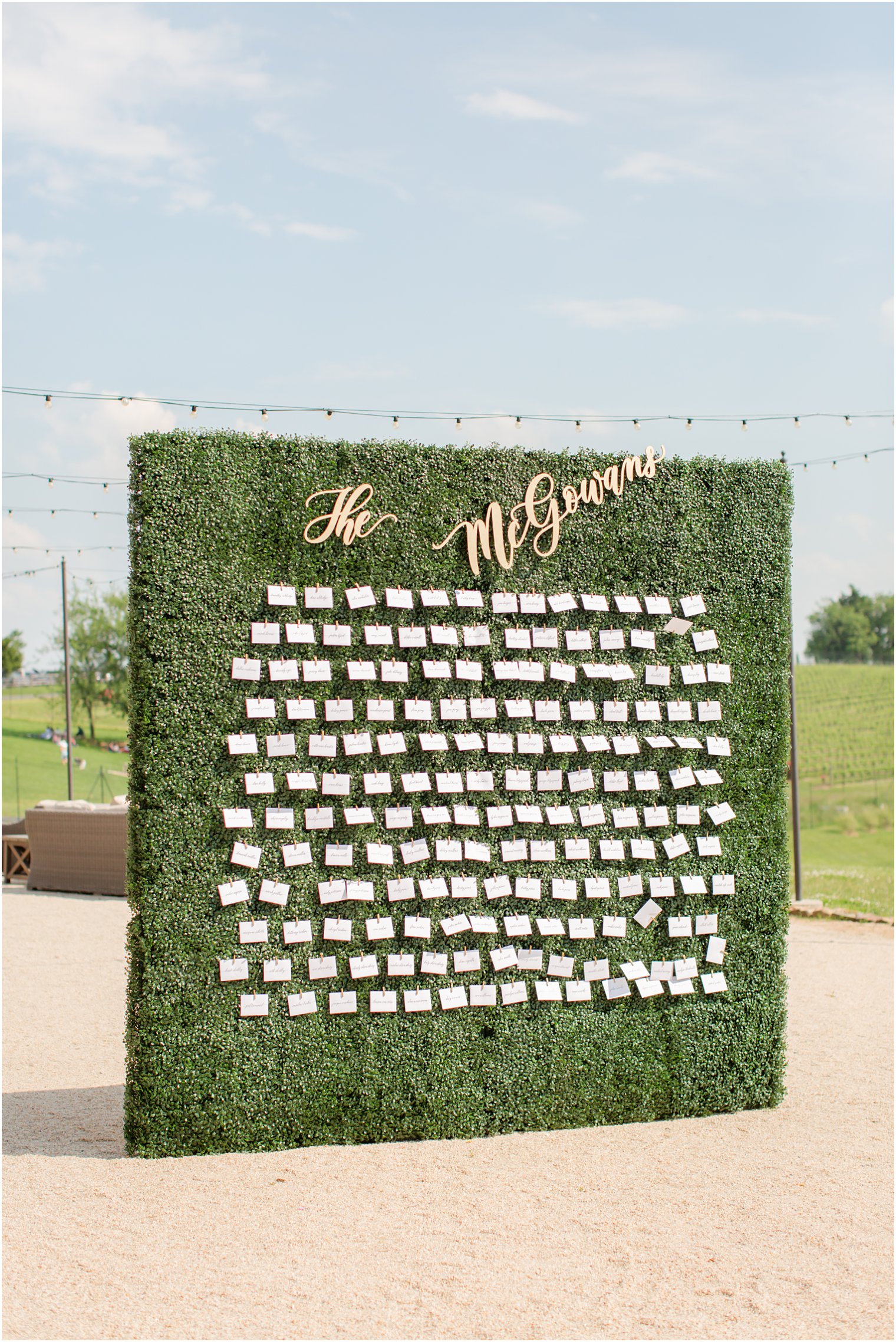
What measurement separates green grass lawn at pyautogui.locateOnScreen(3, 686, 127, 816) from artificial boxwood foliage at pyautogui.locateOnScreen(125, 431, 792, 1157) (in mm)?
18963

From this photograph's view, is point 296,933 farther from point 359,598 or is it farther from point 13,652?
point 13,652

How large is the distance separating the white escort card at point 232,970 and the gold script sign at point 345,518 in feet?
6.74

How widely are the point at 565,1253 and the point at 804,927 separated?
347 inches

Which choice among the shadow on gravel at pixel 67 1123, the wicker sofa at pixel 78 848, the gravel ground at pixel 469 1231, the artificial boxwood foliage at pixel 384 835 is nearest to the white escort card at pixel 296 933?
the artificial boxwood foliage at pixel 384 835

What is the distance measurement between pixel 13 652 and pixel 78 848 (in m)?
43.0

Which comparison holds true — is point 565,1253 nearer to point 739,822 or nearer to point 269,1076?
point 269,1076

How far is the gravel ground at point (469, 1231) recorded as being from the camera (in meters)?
3.81

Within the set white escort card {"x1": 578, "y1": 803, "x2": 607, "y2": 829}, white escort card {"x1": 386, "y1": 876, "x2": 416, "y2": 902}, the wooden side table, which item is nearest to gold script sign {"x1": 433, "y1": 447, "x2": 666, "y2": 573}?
white escort card {"x1": 578, "y1": 803, "x2": 607, "y2": 829}

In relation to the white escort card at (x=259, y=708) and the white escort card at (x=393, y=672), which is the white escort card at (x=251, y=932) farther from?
the white escort card at (x=393, y=672)

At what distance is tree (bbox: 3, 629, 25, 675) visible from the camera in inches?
2050

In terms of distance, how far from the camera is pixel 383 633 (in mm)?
5559

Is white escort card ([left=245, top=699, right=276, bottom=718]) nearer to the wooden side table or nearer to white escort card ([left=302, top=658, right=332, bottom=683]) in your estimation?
white escort card ([left=302, top=658, right=332, bottom=683])

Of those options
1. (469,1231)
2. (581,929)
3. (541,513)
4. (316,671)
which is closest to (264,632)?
(316,671)

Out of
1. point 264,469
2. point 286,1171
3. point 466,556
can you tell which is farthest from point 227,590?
point 286,1171
